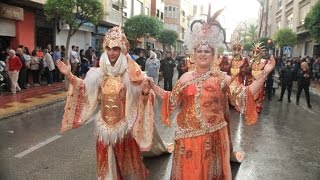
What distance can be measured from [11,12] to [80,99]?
14957 mm

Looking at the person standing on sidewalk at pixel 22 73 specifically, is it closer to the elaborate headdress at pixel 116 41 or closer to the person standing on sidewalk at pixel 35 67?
the person standing on sidewalk at pixel 35 67

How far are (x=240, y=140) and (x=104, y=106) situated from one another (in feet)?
15.7

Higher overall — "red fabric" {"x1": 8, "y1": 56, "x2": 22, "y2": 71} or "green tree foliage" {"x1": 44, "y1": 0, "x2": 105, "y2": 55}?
"green tree foliage" {"x1": 44, "y1": 0, "x2": 105, "y2": 55}

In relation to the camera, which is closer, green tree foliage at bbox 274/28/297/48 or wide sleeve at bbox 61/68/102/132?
wide sleeve at bbox 61/68/102/132

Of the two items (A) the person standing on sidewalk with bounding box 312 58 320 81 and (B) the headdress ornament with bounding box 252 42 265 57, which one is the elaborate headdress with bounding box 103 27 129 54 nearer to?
(B) the headdress ornament with bounding box 252 42 265 57

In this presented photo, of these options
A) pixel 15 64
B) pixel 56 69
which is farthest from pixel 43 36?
pixel 15 64

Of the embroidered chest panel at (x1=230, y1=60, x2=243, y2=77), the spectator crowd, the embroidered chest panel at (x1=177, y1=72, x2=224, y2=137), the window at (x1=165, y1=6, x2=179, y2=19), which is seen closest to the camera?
the embroidered chest panel at (x1=177, y1=72, x2=224, y2=137)

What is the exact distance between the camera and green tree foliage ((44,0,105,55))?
16.5 metres

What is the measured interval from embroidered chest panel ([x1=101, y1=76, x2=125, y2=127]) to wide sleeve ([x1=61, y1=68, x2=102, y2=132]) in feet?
0.70

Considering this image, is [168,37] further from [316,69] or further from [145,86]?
[145,86]

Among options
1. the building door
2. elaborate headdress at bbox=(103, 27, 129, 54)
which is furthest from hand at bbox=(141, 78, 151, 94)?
the building door

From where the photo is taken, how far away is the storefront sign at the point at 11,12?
59.3 ft

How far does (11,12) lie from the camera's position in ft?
61.4

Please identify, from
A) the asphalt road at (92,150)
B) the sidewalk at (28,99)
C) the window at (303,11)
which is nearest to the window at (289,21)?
the window at (303,11)
